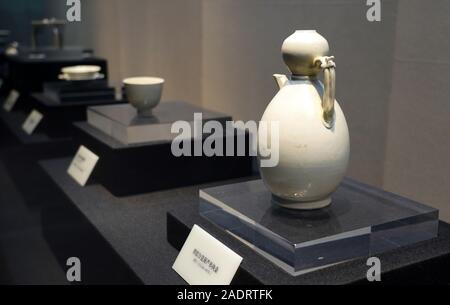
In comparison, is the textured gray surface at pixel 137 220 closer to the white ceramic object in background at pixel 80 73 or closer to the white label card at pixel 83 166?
the white label card at pixel 83 166

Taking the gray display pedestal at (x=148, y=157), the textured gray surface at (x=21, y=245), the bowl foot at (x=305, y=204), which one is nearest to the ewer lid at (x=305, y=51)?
the bowl foot at (x=305, y=204)

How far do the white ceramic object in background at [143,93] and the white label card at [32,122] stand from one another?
1.94ft

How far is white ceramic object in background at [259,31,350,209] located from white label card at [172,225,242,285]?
112mm

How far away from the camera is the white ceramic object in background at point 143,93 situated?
3.65 feet

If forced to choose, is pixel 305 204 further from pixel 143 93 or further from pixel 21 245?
pixel 21 245

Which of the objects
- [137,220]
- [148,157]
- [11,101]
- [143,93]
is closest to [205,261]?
[137,220]

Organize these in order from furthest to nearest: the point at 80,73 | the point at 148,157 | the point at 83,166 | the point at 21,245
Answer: the point at 80,73 < the point at 21,245 < the point at 83,166 < the point at 148,157

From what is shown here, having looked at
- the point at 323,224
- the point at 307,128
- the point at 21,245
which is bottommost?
the point at 21,245

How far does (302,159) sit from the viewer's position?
2.16 feet

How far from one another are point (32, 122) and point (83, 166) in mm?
549

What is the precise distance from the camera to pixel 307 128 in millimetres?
660

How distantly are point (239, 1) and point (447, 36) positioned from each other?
2.38 feet
